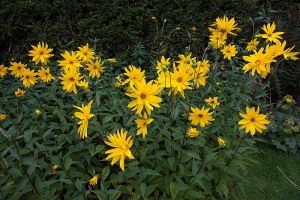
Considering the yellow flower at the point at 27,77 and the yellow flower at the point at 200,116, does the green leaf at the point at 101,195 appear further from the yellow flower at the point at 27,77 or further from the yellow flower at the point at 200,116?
the yellow flower at the point at 27,77

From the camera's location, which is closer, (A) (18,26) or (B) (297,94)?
(A) (18,26)

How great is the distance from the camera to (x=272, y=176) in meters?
3.21

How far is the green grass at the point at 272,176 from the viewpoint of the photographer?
9.59ft

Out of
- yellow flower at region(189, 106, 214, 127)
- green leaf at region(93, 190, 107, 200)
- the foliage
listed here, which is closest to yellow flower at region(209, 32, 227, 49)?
yellow flower at region(189, 106, 214, 127)

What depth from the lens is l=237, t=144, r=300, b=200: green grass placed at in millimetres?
2924

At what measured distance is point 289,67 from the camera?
14.6 ft

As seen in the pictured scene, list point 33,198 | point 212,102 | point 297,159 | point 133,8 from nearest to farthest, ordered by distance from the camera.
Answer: point 33,198 → point 212,102 → point 297,159 → point 133,8

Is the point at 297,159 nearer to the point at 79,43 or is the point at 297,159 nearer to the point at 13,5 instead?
the point at 79,43

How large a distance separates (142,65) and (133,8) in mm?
699

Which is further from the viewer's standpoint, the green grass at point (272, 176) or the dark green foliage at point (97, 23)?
the dark green foliage at point (97, 23)

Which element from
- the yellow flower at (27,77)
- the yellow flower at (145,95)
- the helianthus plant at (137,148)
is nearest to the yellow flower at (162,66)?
the helianthus plant at (137,148)

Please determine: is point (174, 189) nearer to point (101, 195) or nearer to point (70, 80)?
point (101, 195)

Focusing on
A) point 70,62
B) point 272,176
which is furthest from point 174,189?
point 272,176

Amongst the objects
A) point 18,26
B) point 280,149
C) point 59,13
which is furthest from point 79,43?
point 280,149
